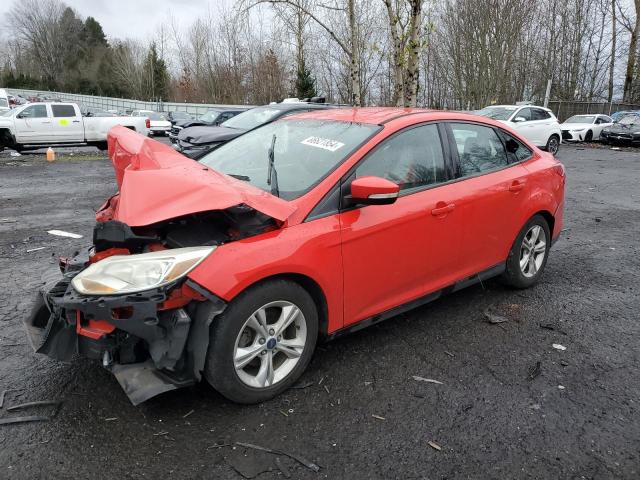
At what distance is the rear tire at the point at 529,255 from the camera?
14.2 feet

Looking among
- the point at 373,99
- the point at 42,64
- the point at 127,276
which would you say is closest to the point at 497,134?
the point at 127,276

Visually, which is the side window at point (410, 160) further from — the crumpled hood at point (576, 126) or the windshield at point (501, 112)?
the crumpled hood at point (576, 126)

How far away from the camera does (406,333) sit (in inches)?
146

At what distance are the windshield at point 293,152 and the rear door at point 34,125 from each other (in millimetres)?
16313

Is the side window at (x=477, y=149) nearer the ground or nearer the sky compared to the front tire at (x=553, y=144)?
nearer the sky

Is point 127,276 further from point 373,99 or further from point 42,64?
point 42,64

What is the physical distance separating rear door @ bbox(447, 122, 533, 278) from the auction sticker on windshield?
97cm

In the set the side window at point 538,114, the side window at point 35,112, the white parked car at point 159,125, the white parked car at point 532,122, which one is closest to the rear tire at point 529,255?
the white parked car at point 532,122

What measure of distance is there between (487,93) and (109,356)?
3585cm

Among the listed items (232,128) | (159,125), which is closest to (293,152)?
(232,128)

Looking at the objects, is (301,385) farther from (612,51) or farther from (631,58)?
(612,51)

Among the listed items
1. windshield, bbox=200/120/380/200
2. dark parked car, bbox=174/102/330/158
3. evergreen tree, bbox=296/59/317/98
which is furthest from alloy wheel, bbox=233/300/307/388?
evergreen tree, bbox=296/59/317/98

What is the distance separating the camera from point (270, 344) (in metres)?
2.76

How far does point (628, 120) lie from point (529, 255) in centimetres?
2162
